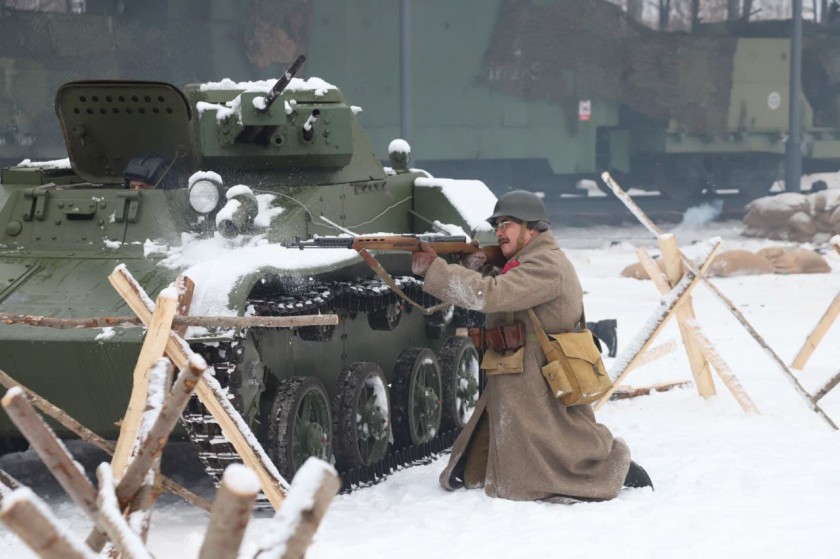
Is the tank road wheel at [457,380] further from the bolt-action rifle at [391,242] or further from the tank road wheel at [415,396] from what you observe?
the bolt-action rifle at [391,242]

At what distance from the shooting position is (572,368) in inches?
296

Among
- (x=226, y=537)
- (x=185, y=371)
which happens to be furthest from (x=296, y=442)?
(x=226, y=537)

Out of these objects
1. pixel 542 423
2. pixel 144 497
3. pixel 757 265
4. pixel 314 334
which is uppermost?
pixel 144 497

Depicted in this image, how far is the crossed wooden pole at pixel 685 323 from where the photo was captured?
31.0 ft

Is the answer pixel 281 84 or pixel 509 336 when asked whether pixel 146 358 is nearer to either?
pixel 509 336

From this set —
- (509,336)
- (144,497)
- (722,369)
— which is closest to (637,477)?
(509,336)

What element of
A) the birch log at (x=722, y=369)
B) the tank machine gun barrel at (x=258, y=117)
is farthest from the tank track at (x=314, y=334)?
the birch log at (x=722, y=369)

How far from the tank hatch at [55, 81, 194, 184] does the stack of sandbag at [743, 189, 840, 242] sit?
1567 centimetres

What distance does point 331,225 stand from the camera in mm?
8883

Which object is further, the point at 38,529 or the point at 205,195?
the point at 205,195

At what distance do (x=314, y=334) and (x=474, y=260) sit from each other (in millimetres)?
1198

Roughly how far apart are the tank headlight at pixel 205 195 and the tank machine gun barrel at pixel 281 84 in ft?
2.93

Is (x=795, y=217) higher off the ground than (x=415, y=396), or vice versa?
(x=415, y=396)

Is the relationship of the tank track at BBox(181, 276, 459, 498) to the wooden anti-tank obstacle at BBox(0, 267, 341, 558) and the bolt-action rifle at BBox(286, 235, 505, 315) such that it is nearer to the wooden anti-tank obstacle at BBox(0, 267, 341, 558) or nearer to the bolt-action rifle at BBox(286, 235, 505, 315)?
the bolt-action rifle at BBox(286, 235, 505, 315)
